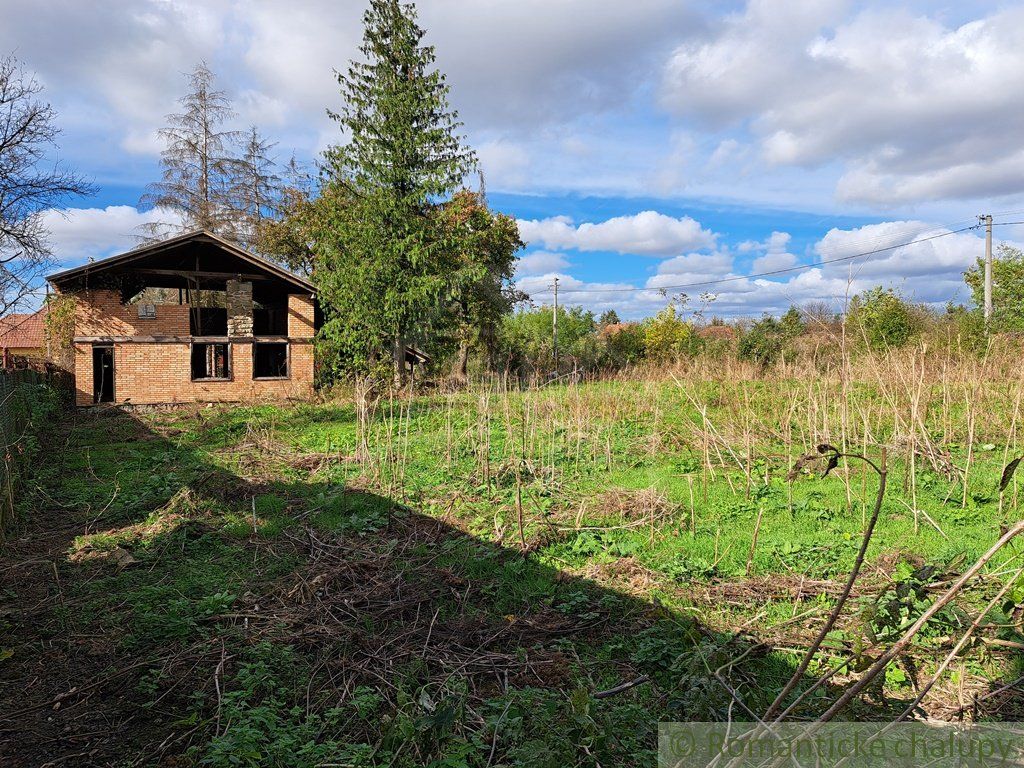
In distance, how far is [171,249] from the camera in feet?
56.6

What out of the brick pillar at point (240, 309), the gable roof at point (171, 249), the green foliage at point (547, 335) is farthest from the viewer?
the green foliage at point (547, 335)

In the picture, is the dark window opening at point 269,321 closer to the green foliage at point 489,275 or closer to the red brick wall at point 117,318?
the red brick wall at point 117,318

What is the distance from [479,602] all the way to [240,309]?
17.8 m

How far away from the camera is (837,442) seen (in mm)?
8234

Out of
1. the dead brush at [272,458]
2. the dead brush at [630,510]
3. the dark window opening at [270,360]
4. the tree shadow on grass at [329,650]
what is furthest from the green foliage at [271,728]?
the dark window opening at [270,360]

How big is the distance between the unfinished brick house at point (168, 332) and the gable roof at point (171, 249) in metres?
0.02

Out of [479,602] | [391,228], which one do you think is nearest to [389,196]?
[391,228]

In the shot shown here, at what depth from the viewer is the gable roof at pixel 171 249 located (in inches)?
642

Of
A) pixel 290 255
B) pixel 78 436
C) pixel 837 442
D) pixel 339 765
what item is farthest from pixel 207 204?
pixel 339 765

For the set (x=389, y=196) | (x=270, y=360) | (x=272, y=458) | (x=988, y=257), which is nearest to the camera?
(x=272, y=458)

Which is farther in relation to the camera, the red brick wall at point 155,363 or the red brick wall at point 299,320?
the red brick wall at point 299,320

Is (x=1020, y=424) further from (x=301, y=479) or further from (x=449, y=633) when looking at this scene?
(x=301, y=479)

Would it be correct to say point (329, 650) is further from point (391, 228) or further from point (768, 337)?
point (768, 337)

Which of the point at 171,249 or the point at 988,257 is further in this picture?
the point at 988,257
